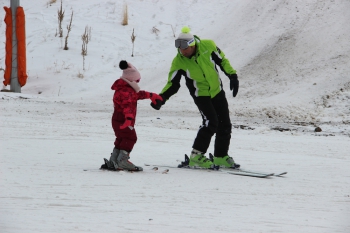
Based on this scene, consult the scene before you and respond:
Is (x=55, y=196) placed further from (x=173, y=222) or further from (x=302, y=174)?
(x=302, y=174)

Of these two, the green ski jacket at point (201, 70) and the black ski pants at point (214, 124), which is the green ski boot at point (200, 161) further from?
the green ski jacket at point (201, 70)

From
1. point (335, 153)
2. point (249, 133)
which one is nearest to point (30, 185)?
point (335, 153)

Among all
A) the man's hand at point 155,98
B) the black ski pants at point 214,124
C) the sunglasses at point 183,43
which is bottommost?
the black ski pants at point 214,124

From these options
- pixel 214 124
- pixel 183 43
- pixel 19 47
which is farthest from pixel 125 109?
pixel 19 47

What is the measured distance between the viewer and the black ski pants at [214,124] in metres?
7.30

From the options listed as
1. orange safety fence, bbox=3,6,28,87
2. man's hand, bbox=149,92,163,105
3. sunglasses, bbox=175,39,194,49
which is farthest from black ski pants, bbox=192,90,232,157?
orange safety fence, bbox=3,6,28,87

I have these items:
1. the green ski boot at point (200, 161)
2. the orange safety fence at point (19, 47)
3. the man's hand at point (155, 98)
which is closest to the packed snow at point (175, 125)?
the green ski boot at point (200, 161)

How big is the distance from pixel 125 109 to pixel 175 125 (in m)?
6.19

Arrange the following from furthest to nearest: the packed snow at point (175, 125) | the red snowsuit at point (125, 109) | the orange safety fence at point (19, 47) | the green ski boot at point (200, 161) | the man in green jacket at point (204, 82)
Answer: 1. the orange safety fence at point (19, 47)
2. the green ski boot at point (200, 161)
3. the man in green jacket at point (204, 82)
4. the red snowsuit at point (125, 109)
5. the packed snow at point (175, 125)

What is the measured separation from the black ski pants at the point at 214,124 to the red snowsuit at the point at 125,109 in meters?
0.85

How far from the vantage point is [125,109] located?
6734mm

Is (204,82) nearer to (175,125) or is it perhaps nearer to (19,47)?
(175,125)

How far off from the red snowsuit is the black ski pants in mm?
Answer: 846

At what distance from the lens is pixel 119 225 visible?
14.5 feet
